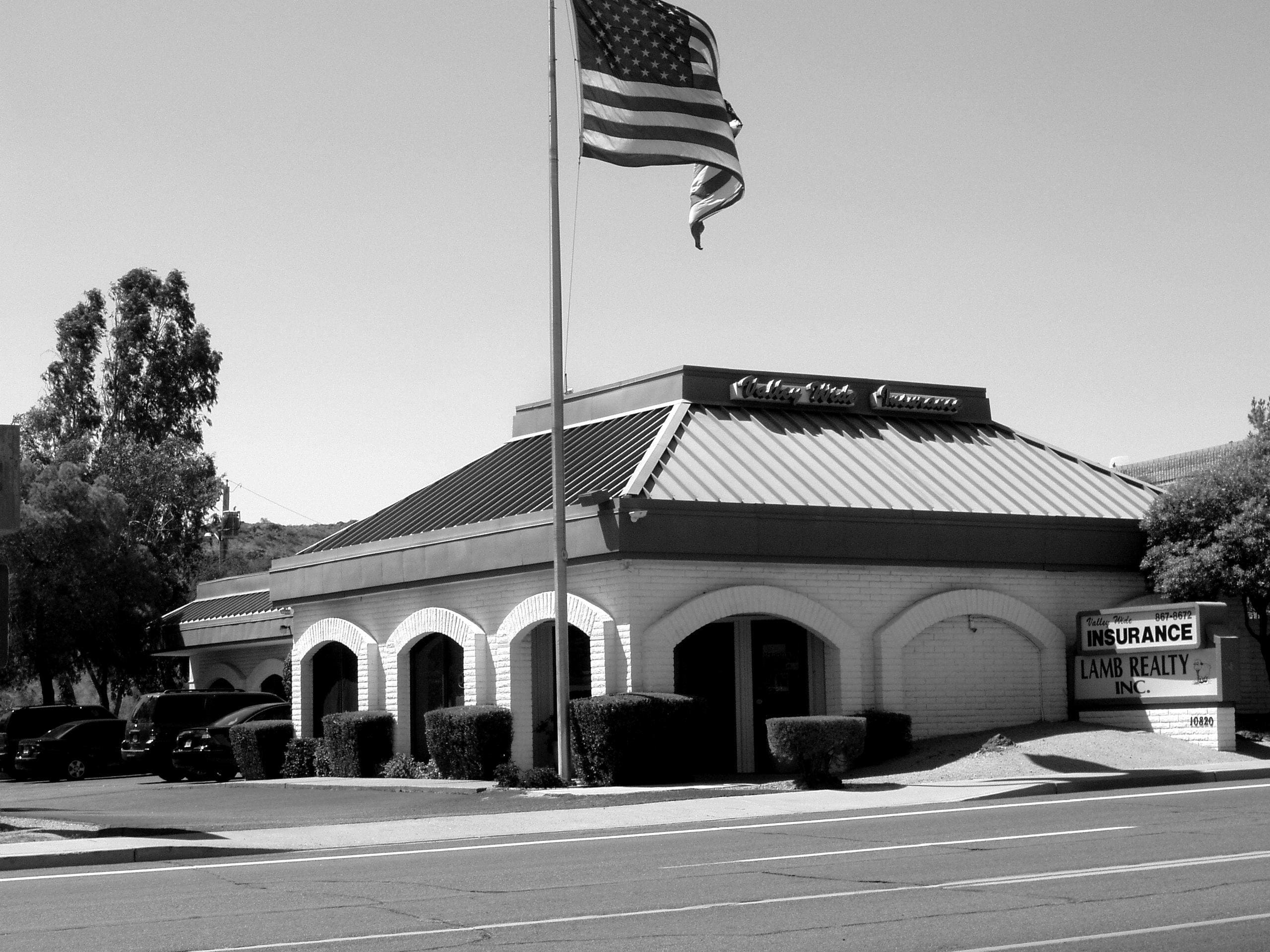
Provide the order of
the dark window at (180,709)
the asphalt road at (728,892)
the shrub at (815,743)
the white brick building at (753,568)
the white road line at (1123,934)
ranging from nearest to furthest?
the white road line at (1123,934) → the asphalt road at (728,892) → the shrub at (815,743) → the white brick building at (753,568) → the dark window at (180,709)

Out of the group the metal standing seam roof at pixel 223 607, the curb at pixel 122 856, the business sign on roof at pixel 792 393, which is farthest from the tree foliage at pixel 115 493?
the curb at pixel 122 856

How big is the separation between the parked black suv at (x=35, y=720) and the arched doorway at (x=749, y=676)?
19.5 metres

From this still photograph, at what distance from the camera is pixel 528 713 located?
27.1 m

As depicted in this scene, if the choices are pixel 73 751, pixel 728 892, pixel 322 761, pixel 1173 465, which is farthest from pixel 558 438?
pixel 1173 465

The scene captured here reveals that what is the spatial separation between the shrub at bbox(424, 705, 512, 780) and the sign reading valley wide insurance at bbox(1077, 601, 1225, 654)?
10119 millimetres

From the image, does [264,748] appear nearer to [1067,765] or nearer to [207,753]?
[207,753]

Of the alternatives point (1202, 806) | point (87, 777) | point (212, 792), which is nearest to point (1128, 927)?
point (1202, 806)

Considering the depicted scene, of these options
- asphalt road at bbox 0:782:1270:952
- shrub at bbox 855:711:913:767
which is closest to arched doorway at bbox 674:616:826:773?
shrub at bbox 855:711:913:767

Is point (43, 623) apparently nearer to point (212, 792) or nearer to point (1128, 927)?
point (212, 792)

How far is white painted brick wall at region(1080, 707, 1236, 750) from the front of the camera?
25375 millimetres

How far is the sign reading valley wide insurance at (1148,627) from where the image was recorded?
2572cm

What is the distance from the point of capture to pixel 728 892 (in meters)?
11.9

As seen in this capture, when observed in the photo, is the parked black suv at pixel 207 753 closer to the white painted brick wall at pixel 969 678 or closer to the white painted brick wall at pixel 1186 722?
the white painted brick wall at pixel 969 678

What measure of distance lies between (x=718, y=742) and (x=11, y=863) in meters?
14.2
